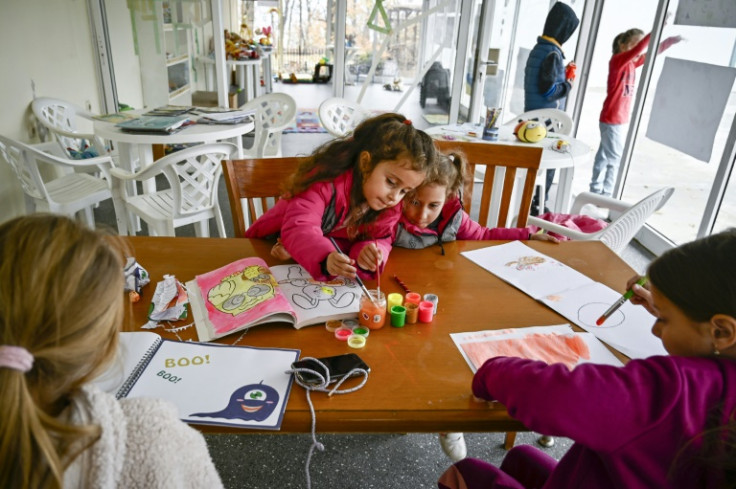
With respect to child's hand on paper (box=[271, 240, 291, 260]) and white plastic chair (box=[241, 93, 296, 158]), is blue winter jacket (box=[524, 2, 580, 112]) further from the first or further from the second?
child's hand on paper (box=[271, 240, 291, 260])

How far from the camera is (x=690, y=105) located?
3076 millimetres

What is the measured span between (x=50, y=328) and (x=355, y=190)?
3.35 ft

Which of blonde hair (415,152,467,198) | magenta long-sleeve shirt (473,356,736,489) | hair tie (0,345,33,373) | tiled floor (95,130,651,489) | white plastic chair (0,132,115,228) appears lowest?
tiled floor (95,130,651,489)

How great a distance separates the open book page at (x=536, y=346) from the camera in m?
1.01

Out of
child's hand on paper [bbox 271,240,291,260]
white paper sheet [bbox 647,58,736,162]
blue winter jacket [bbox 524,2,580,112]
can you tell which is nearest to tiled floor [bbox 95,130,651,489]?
child's hand on paper [bbox 271,240,291,260]

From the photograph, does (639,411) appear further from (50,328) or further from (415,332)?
(50,328)

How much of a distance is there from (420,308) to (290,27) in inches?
247

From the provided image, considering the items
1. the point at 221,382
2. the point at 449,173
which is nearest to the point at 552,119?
the point at 449,173

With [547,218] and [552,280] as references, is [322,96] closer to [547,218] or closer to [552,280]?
[547,218]

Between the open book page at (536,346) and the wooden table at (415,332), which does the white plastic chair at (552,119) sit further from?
the open book page at (536,346)

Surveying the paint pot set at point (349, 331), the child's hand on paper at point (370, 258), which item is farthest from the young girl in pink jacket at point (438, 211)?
the paint pot set at point (349, 331)

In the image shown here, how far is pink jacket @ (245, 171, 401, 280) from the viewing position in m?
1.29

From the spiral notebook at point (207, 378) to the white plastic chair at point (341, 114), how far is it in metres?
2.65

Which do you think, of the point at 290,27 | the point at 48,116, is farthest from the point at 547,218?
the point at 290,27
